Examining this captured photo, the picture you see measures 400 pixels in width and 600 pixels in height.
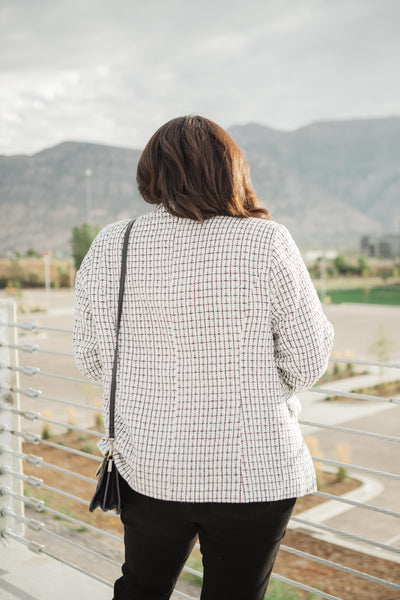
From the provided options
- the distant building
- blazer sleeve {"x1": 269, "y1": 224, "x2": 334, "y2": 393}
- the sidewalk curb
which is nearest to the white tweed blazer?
blazer sleeve {"x1": 269, "y1": 224, "x2": 334, "y2": 393}

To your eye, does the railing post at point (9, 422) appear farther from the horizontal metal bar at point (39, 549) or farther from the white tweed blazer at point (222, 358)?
the white tweed blazer at point (222, 358)

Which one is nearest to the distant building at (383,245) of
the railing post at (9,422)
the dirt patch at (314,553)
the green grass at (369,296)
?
the green grass at (369,296)

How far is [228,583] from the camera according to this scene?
4.09 ft

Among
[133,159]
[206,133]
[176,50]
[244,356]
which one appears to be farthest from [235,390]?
[176,50]

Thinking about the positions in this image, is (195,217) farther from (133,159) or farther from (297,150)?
(297,150)

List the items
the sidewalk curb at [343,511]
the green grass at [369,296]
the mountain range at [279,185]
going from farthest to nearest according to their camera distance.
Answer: the mountain range at [279,185], the green grass at [369,296], the sidewalk curb at [343,511]

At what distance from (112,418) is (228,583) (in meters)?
0.41

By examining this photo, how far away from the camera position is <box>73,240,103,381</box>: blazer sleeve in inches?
54.3

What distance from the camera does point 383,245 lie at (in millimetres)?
74812

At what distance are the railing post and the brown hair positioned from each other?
61.2 inches

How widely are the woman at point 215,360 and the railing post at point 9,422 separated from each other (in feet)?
4.87

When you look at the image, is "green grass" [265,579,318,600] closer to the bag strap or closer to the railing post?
the railing post

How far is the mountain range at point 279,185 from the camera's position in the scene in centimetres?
11419

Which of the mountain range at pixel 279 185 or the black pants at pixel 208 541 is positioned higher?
the mountain range at pixel 279 185
